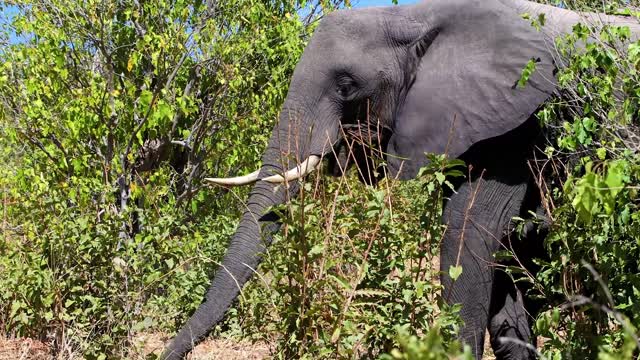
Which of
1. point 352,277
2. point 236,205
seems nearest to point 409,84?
point 352,277

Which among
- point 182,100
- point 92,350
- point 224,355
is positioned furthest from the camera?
point 182,100

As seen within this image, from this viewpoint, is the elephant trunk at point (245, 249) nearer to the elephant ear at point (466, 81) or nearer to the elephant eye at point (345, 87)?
the elephant eye at point (345, 87)

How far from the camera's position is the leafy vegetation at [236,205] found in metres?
3.76

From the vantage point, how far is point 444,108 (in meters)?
5.32

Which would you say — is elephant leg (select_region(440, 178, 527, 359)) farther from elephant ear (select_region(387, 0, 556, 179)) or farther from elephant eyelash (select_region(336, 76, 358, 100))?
elephant eyelash (select_region(336, 76, 358, 100))

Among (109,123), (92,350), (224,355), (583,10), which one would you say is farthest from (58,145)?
(583,10)

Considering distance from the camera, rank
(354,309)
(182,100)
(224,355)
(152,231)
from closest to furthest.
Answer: (354,309) → (152,231) → (224,355) → (182,100)

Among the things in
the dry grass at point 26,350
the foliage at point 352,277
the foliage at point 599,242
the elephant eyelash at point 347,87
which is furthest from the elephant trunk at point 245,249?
the foliage at point 599,242

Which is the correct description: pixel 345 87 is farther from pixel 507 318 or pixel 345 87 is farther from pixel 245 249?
pixel 507 318

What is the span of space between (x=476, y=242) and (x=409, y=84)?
1.04m

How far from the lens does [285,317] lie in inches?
153

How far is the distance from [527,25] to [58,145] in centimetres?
395

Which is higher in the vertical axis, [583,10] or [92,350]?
[583,10]

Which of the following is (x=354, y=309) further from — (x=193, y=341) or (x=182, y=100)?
(x=182, y=100)
